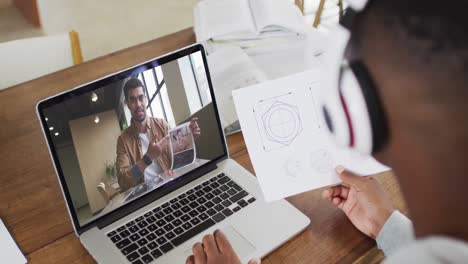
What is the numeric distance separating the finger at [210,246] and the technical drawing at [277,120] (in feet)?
0.65

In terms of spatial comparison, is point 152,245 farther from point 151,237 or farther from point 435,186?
point 435,186

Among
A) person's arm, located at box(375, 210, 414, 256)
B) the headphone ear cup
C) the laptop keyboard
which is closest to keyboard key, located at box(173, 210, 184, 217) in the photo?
the laptop keyboard

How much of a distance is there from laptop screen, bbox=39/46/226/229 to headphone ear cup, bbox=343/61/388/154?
482 mm

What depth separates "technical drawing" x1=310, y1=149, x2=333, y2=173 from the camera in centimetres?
89

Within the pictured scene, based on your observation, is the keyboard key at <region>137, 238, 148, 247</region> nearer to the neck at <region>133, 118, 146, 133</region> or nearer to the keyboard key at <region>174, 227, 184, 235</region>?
the keyboard key at <region>174, 227, 184, 235</region>

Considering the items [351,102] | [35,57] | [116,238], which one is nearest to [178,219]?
[116,238]

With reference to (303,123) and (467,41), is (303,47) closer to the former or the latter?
(303,123)

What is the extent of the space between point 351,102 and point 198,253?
0.42 m

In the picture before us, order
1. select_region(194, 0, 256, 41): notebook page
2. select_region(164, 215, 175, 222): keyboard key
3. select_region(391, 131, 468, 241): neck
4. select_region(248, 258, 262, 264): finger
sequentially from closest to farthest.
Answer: select_region(391, 131, 468, 241): neck → select_region(248, 258, 262, 264): finger → select_region(164, 215, 175, 222): keyboard key → select_region(194, 0, 256, 41): notebook page

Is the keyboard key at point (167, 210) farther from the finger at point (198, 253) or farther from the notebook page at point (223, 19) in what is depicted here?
the notebook page at point (223, 19)

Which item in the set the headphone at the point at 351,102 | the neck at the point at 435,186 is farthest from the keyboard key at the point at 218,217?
the neck at the point at 435,186

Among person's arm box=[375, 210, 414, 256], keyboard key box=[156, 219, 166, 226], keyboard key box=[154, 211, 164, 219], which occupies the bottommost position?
person's arm box=[375, 210, 414, 256]

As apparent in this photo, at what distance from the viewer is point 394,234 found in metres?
0.80

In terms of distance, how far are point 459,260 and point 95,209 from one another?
25.1 inches
